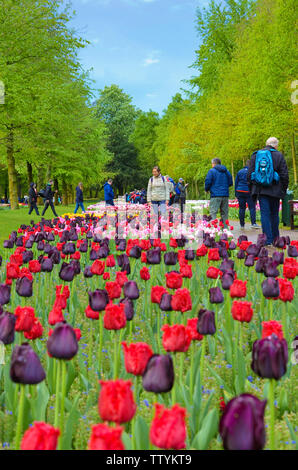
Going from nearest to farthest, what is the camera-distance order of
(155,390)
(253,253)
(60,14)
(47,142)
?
(155,390) < (253,253) < (60,14) < (47,142)

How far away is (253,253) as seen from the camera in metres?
4.31

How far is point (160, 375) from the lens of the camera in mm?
1448

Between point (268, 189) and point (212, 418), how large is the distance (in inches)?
257

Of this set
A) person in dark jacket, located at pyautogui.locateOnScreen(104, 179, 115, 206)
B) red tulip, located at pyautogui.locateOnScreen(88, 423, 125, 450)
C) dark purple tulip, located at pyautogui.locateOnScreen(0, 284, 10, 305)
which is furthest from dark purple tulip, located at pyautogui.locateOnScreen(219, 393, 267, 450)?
person in dark jacket, located at pyautogui.locateOnScreen(104, 179, 115, 206)

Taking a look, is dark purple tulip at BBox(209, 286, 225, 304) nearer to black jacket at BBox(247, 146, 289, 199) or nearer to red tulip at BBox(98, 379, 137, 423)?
red tulip at BBox(98, 379, 137, 423)

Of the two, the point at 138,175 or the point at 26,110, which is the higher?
the point at 138,175

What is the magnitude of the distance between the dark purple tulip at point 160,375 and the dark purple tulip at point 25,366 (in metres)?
0.39

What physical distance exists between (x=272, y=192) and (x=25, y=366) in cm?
685

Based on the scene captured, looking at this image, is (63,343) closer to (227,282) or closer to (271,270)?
(227,282)

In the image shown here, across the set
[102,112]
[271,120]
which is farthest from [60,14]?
[102,112]

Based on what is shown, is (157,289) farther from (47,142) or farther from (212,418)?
(47,142)

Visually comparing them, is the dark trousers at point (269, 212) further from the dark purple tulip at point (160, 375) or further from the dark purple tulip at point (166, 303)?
the dark purple tulip at point (160, 375)

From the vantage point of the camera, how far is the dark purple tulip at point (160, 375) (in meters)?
1.44

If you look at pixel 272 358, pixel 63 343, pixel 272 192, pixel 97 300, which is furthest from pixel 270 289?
pixel 272 192
